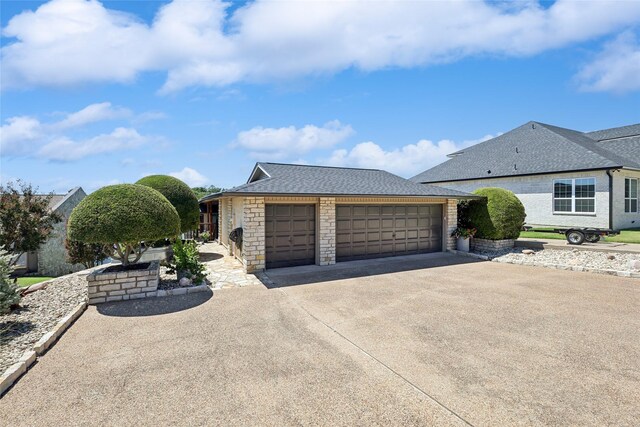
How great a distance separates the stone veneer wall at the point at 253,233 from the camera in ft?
30.6

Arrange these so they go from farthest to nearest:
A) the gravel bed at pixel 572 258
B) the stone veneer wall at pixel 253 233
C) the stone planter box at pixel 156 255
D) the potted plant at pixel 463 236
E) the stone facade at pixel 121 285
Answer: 1. the potted plant at pixel 463 236
2. the stone planter box at pixel 156 255
3. the gravel bed at pixel 572 258
4. the stone veneer wall at pixel 253 233
5. the stone facade at pixel 121 285

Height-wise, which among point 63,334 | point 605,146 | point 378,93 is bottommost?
point 63,334

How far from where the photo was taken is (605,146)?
20.7 m

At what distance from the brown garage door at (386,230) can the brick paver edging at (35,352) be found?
7.57m

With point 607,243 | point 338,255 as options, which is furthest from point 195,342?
point 607,243

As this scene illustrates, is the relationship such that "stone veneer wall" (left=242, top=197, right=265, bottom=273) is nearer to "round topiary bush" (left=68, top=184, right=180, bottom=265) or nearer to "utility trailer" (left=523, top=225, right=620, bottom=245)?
"round topiary bush" (left=68, top=184, right=180, bottom=265)

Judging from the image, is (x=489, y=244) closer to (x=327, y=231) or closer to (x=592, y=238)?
(x=592, y=238)

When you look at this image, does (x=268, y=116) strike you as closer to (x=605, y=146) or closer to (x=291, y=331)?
(x=291, y=331)

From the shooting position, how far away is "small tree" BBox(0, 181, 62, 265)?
10.2 meters

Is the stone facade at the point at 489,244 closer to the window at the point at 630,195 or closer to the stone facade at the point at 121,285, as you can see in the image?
the window at the point at 630,195

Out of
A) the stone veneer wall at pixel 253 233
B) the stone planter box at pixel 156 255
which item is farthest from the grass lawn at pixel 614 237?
the stone planter box at pixel 156 255

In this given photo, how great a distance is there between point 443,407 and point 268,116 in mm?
15512

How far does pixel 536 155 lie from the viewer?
19500 millimetres

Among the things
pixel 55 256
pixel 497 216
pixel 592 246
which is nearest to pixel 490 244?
pixel 497 216
